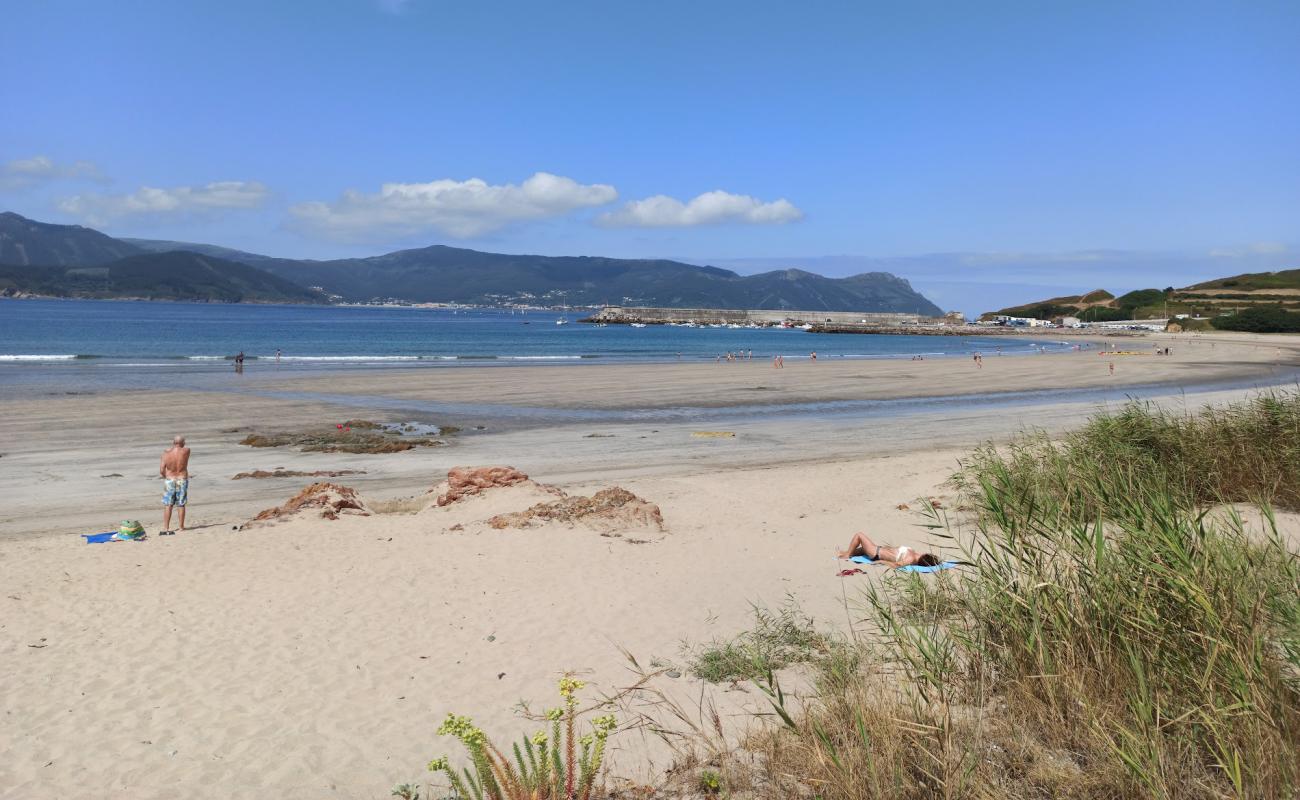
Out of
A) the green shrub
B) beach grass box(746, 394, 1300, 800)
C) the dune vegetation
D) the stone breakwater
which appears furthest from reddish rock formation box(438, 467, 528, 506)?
the stone breakwater

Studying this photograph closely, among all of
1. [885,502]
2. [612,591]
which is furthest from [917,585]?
[885,502]

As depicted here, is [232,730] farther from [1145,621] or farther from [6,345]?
[6,345]

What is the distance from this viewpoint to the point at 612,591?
900 cm

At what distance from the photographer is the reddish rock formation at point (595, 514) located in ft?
37.6

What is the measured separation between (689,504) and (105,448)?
14.2m

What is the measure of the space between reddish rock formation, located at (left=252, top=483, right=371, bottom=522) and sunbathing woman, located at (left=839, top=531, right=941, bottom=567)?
698 centimetres

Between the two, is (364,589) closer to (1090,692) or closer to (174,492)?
(174,492)

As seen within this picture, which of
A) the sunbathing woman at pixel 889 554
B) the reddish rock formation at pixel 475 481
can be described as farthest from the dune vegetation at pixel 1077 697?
the reddish rock formation at pixel 475 481

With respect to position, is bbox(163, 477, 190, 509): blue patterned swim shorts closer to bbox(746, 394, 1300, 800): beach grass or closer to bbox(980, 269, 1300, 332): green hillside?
bbox(746, 394, 1300, 800): beach grass

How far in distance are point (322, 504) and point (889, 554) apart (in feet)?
25.8

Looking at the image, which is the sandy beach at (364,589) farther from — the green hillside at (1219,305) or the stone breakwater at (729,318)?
the stone breakwater at (729,318)

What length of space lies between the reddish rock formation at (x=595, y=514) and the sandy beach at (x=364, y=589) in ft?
0.86

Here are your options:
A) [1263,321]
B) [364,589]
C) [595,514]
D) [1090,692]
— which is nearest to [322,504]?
[364,589]

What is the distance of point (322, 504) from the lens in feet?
39.7
